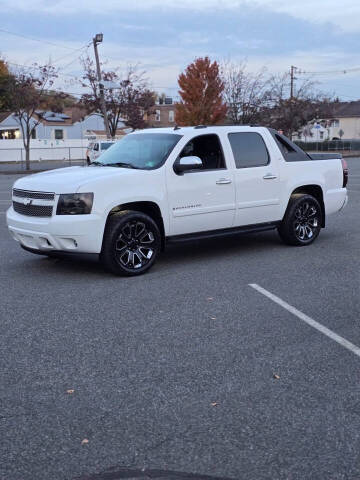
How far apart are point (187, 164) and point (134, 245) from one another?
1.25 meters

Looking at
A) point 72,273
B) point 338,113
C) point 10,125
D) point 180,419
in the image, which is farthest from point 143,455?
point 338,113

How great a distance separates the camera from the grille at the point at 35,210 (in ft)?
22.7

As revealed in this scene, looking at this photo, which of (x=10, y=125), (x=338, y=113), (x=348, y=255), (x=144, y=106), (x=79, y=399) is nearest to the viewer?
(x=79, y=399)

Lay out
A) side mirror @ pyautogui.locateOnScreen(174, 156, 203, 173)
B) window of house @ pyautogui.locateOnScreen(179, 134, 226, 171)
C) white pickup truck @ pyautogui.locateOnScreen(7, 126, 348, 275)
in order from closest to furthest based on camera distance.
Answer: white pickup truck @ pyautogui.locateOnScreen(7, 126, 348, 275) → side mirror @ pyautogui.locateOnScreen(174, 156, 203, 173) → window of house @ pyautogui.locateOnScreen(179, 134, 226, 171)

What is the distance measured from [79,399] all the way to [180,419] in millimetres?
714

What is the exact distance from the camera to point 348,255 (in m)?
8.32

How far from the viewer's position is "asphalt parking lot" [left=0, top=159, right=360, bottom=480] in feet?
10.1

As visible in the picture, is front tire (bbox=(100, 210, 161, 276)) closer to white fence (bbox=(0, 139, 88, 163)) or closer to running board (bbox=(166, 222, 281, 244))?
running board (bbox=(166, 222, 281, 244))

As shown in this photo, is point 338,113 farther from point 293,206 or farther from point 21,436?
point 21,436

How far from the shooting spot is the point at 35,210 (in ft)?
23.3

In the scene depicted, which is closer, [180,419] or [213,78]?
[180,419]

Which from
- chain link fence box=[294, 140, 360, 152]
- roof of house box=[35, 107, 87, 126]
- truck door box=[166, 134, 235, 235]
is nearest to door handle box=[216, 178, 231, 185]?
truck door box=[166, 134, 235, 235]

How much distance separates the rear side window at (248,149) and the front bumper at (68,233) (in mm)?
2432

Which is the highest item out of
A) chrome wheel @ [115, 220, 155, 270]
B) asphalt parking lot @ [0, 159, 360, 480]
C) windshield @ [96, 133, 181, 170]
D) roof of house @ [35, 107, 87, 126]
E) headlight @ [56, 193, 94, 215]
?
roof of house @ [35, 107, 87, 126]
